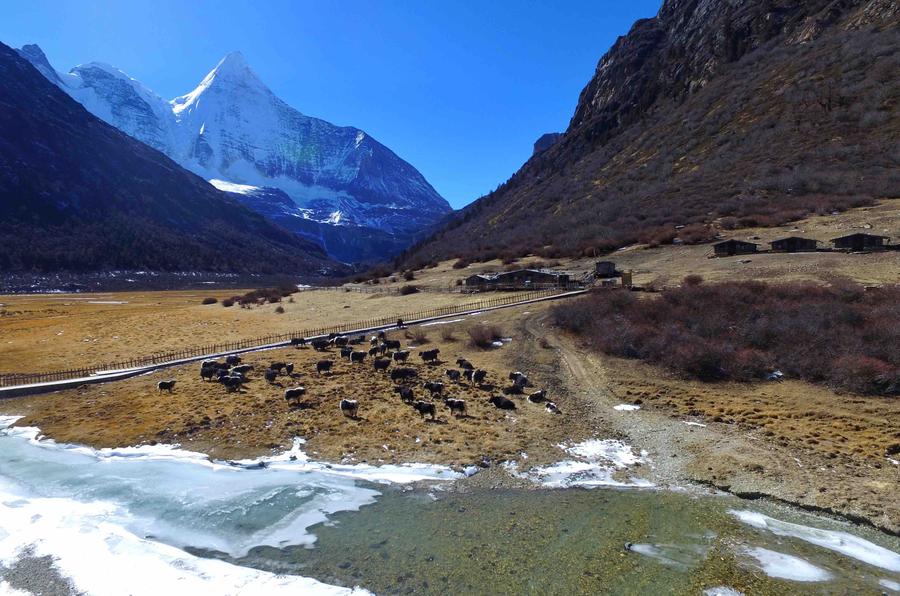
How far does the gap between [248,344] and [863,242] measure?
54430 millimetres

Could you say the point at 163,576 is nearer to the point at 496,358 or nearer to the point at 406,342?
the point at 496,358

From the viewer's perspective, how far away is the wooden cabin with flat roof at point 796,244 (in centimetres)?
4834

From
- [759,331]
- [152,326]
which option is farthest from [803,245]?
[152,326]

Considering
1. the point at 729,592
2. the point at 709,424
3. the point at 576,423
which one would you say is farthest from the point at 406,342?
the point at 729,592

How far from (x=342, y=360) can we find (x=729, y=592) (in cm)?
2598

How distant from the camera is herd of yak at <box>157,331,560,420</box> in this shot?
73.9 ft

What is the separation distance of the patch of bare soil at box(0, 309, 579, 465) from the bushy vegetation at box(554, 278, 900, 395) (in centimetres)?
719

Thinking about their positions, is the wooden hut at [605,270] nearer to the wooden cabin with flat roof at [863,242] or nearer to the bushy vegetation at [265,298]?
the wooden cabin with flat roof at [863,242]

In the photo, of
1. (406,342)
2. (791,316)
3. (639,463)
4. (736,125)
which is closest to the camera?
(639,463)

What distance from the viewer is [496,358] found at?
3098 centimetres

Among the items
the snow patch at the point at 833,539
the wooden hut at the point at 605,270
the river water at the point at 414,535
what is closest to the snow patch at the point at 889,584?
the river water at the point at 414,535

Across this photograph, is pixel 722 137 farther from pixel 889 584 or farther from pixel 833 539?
pixel 889 584

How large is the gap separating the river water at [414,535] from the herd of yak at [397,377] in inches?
205

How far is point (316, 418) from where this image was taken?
22.1 metres
